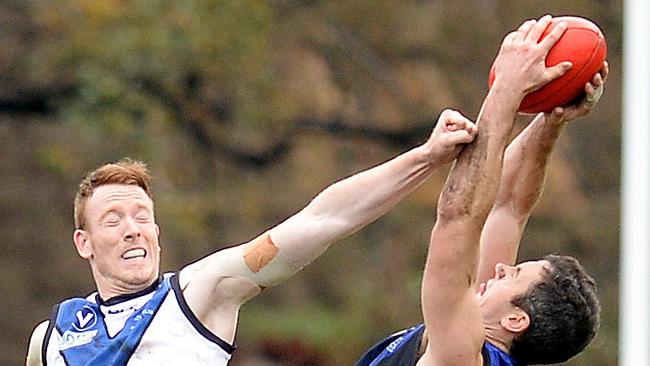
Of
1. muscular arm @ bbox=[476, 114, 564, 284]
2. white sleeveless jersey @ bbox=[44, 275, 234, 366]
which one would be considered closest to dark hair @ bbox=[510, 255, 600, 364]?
muscular arm @ bbox=[476, 114, 564, 284]

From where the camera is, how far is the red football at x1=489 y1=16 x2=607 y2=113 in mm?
5703

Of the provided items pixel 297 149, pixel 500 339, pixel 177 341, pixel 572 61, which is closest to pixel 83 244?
pixel 177 341

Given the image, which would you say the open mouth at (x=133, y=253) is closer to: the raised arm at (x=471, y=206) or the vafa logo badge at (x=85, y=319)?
the vafa logo badge at (x=85, y=319)

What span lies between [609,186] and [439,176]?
2766mm

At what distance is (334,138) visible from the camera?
845 inches

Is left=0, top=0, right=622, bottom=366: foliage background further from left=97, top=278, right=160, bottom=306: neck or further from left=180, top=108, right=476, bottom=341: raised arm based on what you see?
left=180, top=108, right=476, bottom=341: raised arm

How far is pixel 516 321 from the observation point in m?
6.27

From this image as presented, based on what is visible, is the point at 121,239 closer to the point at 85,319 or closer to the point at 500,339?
the point at 85,319

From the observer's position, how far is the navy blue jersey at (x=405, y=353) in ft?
20.3

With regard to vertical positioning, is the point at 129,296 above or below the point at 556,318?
above

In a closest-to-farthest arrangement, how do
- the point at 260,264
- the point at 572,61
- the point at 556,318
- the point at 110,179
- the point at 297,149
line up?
1. the point at 572,61
2. the point at 260,264
3. the point at 556,318
4. the point at 110,179
5. the point at 297,149

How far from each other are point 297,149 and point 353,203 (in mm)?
15536

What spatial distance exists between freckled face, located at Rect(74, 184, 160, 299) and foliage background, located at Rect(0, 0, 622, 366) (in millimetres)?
13116

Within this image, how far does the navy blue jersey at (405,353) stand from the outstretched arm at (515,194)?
50 centimetres
